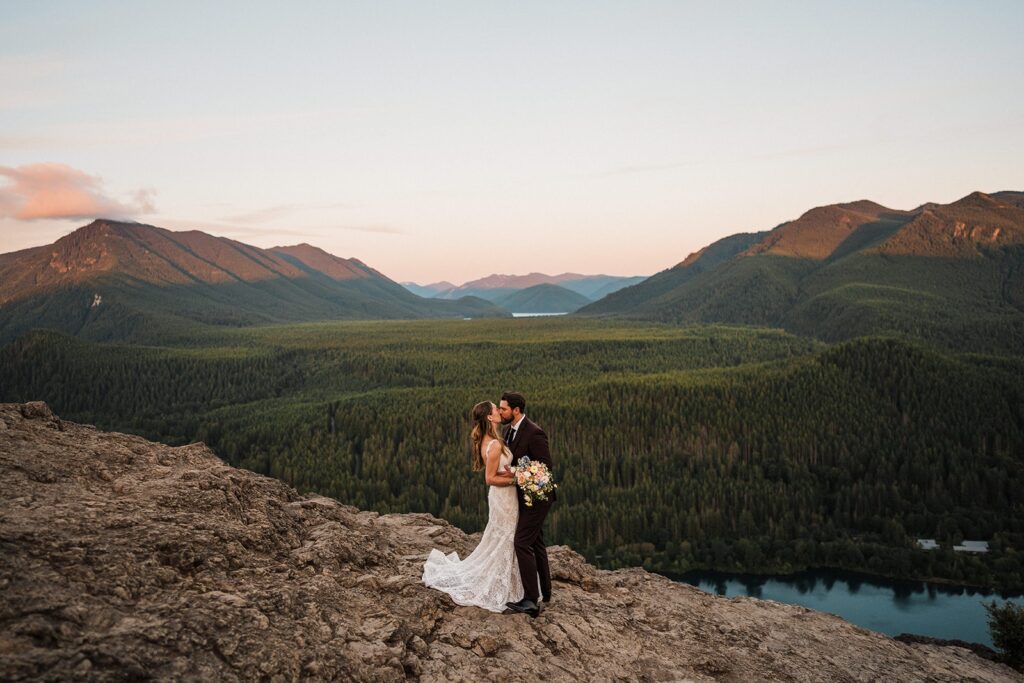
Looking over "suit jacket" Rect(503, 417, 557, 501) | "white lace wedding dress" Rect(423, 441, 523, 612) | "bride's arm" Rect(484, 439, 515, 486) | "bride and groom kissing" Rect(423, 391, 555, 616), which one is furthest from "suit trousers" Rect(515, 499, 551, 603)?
"bride's arm" Rect(484, 439, 515, 486)

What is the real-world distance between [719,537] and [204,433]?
127 metres

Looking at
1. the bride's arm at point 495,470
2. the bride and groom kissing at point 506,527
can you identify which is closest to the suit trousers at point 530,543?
the bride and groom kissing at point 506,527

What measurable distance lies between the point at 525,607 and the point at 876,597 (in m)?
101

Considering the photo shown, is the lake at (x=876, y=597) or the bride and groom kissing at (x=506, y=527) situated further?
the lake at (x=876, y=597)

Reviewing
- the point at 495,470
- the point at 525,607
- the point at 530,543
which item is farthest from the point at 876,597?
the point at 495,470

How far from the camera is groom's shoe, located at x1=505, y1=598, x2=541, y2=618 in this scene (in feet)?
51.4

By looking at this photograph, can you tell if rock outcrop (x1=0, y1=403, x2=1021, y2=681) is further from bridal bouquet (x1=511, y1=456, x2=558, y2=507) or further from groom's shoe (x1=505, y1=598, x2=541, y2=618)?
bridal bouquet (x1=511, y1=456, x2=558, y2=507)

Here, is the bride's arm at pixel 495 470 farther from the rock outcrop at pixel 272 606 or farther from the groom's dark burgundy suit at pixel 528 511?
the rock outcrop at pixel 272 606

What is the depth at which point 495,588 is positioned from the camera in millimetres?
15727

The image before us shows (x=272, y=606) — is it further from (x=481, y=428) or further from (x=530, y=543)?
(x=530, y=543)

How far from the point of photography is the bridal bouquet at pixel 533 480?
14805 mm

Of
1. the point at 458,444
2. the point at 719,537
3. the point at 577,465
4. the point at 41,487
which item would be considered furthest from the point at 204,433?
the point at 41,487

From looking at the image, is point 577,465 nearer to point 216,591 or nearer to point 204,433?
point 204,433

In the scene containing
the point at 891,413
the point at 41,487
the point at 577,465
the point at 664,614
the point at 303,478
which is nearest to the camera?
the point at 41,487
